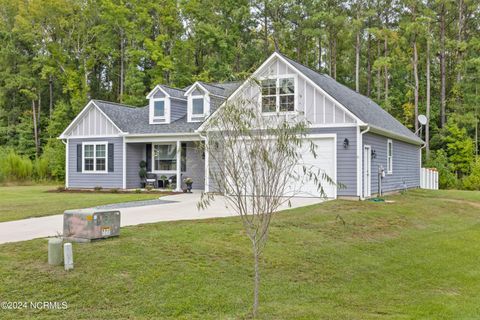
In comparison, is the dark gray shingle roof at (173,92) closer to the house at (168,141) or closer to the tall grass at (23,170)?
the house at (168,141)

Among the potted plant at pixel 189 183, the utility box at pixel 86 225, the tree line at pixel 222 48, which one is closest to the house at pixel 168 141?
the potted plant at pixel 189 183

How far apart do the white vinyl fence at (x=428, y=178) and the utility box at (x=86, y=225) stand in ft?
69.2

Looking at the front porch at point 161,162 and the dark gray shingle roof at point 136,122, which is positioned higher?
the dark gray shingle roof at point 136,122

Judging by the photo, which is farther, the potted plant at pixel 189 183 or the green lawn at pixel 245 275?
the potted plant at pixel 189 183

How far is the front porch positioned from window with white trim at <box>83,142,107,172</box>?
1301 millimetres

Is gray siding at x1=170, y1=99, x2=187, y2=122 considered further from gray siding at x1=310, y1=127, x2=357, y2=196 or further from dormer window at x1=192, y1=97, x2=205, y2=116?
gray siding at x1=310, y1=127, x2=357, y2=196

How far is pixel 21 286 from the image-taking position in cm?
605

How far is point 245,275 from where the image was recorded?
7.11m

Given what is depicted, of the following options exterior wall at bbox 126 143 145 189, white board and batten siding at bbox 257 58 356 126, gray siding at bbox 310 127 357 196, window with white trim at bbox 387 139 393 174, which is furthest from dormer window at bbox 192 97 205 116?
window with white trim at bbox 387 139 393 174

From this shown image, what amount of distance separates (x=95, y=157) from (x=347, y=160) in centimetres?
1213

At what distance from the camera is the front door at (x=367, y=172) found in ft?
53.7

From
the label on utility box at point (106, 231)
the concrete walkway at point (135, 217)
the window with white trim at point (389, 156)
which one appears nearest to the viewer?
the label on utility box at point (106, 231)

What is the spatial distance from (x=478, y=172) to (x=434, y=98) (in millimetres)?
9614

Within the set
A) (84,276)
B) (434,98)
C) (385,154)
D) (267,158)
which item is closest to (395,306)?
(267,158)
